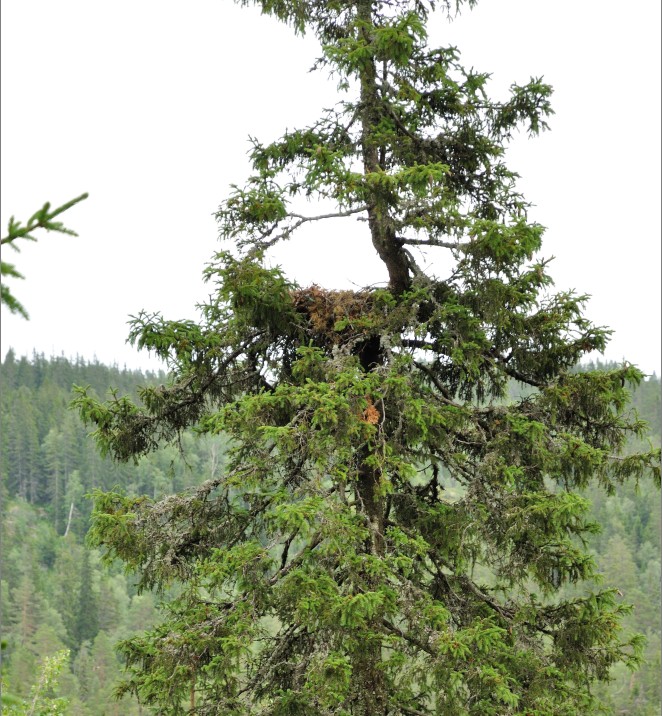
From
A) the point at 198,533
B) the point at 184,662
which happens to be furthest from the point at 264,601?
the point at 198,533

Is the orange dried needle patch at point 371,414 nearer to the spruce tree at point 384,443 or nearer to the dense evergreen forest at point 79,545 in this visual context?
the spruce tree at point 384,443

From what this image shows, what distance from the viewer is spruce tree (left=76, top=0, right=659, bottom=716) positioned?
821 centimetres

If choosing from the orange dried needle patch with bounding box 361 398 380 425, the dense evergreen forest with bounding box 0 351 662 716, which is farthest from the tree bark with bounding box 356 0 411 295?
the dense evergreen forest with bounding box 0 351 662 716

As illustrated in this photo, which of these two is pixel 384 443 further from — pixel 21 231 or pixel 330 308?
pixel 21 231

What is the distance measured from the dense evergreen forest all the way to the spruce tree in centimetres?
4062

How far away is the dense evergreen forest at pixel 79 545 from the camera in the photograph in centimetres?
6769

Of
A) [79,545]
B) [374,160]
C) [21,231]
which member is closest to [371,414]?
[374,160]

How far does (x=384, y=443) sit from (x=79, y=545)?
120 metres

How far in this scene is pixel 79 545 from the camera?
398 ft

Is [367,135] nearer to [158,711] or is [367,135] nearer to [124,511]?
[124,511]

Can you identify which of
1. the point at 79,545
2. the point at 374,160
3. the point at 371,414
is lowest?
the point at 79,545

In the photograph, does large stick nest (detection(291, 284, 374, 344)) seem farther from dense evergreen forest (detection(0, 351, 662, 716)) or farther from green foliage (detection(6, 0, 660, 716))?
dense evergreen forest (detection(0, 351, 662, 716))

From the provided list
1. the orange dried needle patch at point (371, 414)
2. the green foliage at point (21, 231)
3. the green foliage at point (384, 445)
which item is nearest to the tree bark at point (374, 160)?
the green foliage at point (384, 445)

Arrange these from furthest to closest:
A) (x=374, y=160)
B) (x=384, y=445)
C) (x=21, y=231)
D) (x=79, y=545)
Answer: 1. (x=79, y=545)
2. (x=374, y=160)
3. (x=384, y=445)
4. (x=21, y=231)
